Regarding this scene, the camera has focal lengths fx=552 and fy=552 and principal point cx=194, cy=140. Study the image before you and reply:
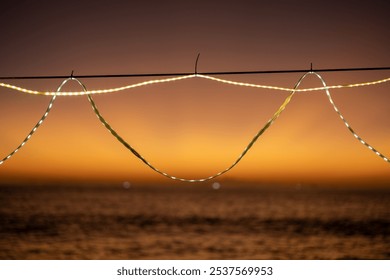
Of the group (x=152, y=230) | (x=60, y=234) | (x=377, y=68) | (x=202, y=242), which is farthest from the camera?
(x=152, y=230)

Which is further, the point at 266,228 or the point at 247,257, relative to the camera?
the point at 266,228

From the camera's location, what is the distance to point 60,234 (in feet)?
78.0

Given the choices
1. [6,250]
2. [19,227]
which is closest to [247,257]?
[6,250]

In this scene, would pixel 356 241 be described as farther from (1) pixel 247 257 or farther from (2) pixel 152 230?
(2) pixel 152 230

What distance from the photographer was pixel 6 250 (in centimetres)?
1861

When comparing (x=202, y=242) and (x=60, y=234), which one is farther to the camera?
(x=60, y=234)
